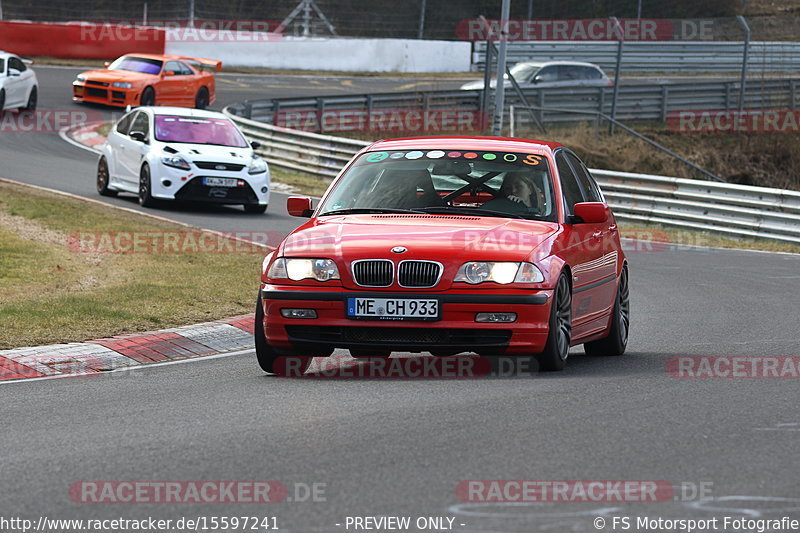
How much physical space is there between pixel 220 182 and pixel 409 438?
1548 centimetres

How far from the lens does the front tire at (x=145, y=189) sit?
21734 mm

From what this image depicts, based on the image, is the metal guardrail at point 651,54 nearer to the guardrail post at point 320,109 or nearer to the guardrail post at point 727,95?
the guardrail post at point 727,95

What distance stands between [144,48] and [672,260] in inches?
1179

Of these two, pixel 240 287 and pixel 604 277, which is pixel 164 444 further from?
pixel 240 287

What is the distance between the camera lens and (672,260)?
19406 millimetres

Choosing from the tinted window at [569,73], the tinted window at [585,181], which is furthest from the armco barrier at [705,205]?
the tinted window at [569,73]

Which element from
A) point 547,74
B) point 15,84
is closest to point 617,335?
point 15,84

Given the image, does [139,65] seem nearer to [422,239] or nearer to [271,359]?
[271,359]

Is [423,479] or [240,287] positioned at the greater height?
[423,479]

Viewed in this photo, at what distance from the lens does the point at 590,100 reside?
129 feet

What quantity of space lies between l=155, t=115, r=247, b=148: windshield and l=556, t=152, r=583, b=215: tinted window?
1290 cm

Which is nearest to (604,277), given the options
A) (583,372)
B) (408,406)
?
(583,372)

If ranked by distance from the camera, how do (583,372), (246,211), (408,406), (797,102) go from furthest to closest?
(797,102)
(246,211)
(583,372)
(408,406)

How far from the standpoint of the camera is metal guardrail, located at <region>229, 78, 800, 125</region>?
118 feet
